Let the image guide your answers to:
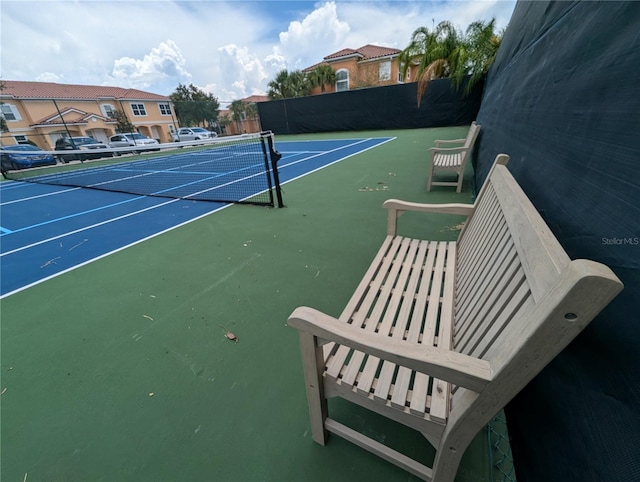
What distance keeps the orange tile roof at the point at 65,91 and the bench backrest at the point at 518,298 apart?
35.6 m

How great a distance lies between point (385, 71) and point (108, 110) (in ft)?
95.3

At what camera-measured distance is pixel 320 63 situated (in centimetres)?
2897

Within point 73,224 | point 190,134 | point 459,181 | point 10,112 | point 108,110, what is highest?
point 10,112

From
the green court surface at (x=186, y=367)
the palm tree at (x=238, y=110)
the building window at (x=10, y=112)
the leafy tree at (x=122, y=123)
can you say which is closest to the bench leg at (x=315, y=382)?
the green court surface at (x=186, y=367)

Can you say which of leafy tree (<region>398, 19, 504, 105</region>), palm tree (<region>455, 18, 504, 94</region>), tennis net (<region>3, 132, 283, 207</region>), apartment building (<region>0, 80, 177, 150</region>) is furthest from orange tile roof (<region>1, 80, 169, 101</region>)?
palm tree (<region>455, 18, 504, 94</region>)

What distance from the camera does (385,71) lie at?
1069 inches

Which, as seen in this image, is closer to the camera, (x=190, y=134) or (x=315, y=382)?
(x=315, y=382)

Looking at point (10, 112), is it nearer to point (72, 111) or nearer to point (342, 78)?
point (72, 111)

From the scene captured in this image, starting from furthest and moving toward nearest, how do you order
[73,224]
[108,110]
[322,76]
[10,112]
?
[108,110] → [322,76] → [10,112] → [73,224]

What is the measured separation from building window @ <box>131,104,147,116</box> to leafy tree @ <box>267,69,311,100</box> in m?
15.8

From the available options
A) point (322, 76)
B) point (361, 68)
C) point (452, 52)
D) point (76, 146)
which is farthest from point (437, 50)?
point (76, 146)

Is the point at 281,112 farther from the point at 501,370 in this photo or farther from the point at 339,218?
the point at 501,370

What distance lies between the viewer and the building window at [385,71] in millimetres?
26862

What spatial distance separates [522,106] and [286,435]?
3.26 metres
